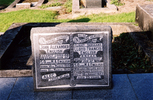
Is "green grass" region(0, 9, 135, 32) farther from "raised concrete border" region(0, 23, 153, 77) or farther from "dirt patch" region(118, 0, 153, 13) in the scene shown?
"dirt patch" region(118, 0, 153, 13)

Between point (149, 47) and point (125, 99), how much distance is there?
8.64 ft

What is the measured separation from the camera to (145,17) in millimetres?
7152

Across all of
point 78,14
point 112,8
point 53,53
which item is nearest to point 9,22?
point 78,14

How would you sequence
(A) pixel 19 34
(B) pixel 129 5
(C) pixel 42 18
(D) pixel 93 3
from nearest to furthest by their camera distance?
(A) pixel 19 34 < (C) pixel 42 18 < (D) pixel 93 3 < (B) pixel 129 5

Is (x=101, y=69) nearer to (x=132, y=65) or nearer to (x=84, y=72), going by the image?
(x=84, y=72)

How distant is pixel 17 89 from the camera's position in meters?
4.09

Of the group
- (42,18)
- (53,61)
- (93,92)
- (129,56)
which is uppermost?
(53,61)

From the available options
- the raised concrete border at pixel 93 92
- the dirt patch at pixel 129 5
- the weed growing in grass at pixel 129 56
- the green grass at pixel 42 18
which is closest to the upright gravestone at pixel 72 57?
the raised concrete border at pixel 93 92

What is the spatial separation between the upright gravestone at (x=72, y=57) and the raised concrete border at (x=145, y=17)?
10.1 ft

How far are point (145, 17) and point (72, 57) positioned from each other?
13.4 feet

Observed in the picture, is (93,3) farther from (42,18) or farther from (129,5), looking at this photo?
(42,18)

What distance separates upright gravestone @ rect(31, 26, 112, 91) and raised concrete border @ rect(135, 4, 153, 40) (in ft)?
10.1

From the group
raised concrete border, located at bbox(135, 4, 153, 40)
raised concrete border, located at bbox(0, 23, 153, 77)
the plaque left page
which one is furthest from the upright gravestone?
raised concrete border, located at bbox(135, 4, 153, 40)

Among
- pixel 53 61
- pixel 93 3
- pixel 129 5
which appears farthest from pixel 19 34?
pixel 129 5
